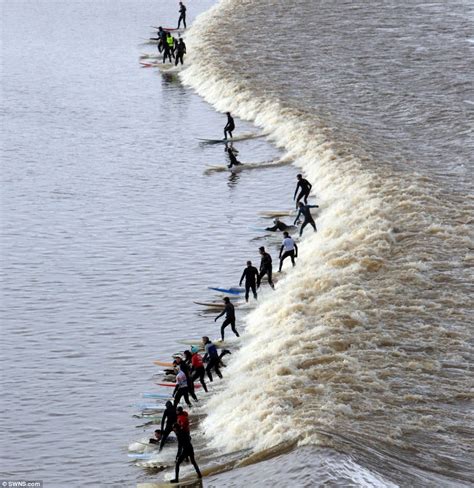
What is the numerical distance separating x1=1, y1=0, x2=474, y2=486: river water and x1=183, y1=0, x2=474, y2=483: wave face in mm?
101

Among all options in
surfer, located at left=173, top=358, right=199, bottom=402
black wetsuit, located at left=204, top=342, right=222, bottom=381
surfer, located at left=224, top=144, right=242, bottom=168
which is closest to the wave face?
black wetsuit, located at left=204, top=342, right=222, bottom=381

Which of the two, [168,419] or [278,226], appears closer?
[168,419]

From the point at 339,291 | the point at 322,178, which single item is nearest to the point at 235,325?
the point at 339,291

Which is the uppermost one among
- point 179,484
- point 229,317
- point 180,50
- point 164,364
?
point 180,50

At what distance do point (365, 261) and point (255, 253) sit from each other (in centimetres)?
660

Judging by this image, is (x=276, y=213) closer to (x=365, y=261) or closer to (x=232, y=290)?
(x=232, y=290)

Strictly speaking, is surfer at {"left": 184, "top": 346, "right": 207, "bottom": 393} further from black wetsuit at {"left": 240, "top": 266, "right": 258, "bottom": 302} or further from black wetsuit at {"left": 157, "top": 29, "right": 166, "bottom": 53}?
black wetsuit at {"left": 157, "top": 29, "right": 166, "bottom": 53}

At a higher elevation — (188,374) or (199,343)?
(188,374)

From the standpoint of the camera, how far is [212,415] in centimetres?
3191

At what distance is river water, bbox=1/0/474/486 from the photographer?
2983cm

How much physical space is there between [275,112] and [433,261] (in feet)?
93.1

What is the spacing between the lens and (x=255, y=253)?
152ft

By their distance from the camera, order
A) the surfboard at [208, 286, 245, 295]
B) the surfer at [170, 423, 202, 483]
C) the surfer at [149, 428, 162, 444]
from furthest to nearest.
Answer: the surfboard at [208, 286, 245, 295]
the surfer at [149, 428, 162, 444]
the surfer at [170, 423, 202, 483]

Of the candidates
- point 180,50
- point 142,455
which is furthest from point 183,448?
point 180,50
